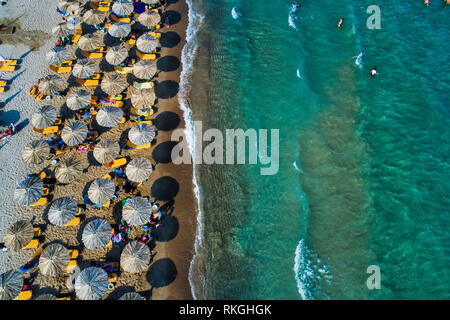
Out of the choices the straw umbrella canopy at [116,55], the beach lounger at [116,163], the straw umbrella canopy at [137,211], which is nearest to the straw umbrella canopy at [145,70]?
the straw umbrella canopy at [116,55]

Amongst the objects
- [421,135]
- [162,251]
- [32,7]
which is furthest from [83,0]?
[421,135]

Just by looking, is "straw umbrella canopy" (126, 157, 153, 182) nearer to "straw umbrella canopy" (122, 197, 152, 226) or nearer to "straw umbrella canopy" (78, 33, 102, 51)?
"straw umbrella canopy" (122, 197, 152, 226)

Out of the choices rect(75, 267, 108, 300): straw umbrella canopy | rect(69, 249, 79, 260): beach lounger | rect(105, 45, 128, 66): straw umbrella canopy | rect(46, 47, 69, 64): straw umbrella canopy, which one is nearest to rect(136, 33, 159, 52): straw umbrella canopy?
rect(105, 45, 128, 66): straw umbrella canopy

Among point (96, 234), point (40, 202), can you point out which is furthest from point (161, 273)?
point (40, 202)

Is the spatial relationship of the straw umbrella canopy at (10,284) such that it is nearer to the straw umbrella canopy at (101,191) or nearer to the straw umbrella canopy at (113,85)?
the straw umbrella canopy at (101,191)

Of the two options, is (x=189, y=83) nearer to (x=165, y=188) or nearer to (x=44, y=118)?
(x=165, y=188)
